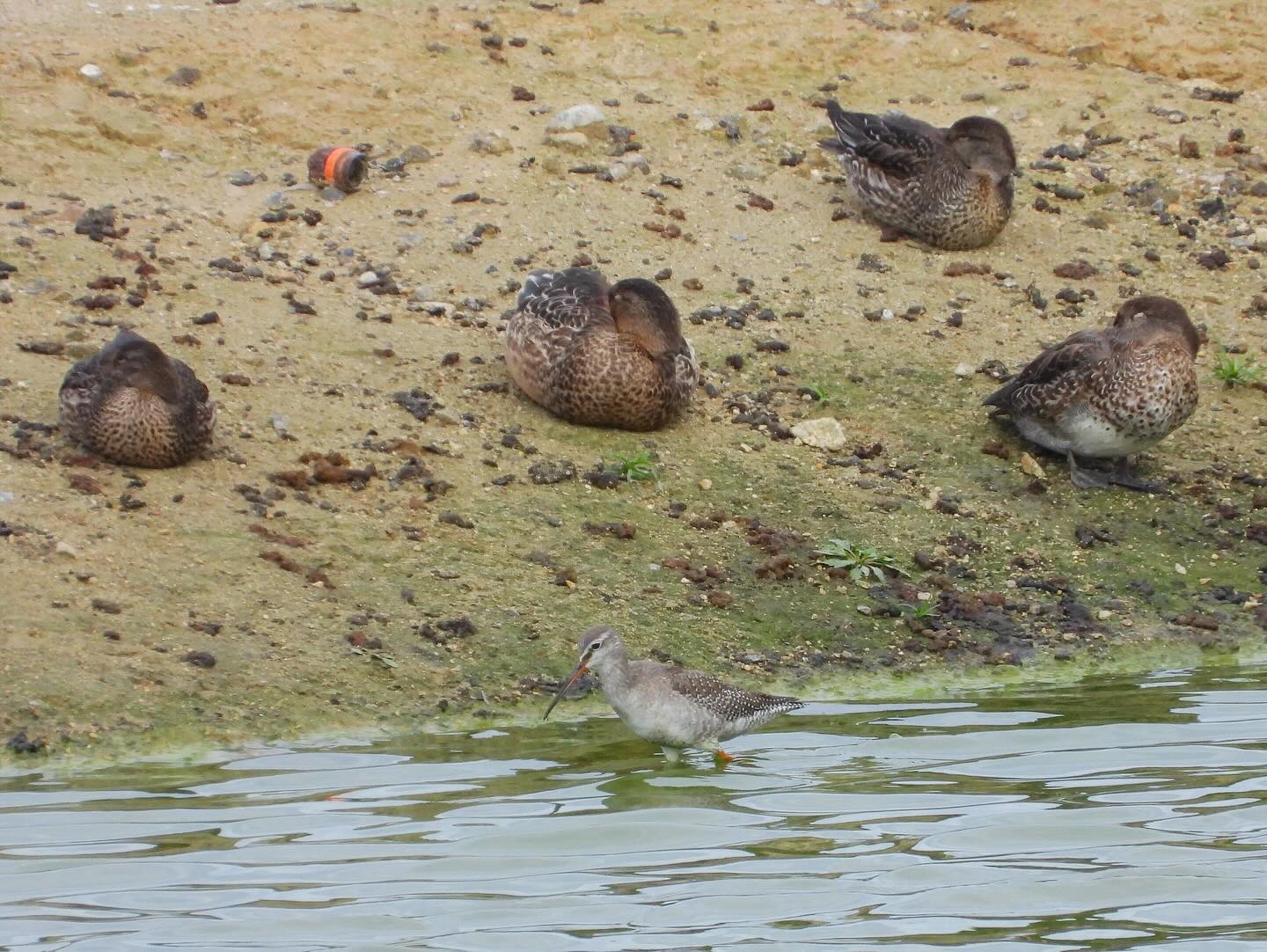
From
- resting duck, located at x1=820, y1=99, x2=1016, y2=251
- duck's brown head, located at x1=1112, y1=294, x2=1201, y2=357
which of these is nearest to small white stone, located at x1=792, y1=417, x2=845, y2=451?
duck's brown head, located at x1=1112, y1=294, x2=1201, y2=357

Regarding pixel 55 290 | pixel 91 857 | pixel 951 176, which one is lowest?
pixel 91 857

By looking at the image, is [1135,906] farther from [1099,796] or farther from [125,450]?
[125,450]

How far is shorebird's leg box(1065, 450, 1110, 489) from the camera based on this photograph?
38.4ft

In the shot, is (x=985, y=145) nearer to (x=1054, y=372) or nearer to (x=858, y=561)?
(x=1054, y=372)

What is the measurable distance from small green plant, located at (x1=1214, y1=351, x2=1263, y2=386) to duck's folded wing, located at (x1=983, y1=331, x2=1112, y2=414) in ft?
4.23

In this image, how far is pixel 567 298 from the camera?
12094 millimetres

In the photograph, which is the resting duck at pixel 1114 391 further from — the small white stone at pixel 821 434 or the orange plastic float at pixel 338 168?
the orange plastic float at pixel 338 168

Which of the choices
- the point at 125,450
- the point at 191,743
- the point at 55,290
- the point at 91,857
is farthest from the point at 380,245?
the point at 91,857

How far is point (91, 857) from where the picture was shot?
269 inches

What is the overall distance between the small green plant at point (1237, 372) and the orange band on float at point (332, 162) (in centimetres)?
623

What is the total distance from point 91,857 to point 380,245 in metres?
7.19

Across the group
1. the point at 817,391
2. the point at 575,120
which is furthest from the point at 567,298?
the point at 575,120

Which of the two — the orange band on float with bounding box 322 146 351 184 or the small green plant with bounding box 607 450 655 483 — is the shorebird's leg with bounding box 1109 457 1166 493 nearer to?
the small green plant with bounding box 607 450 655 483

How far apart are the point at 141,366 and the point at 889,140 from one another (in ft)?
21.1
